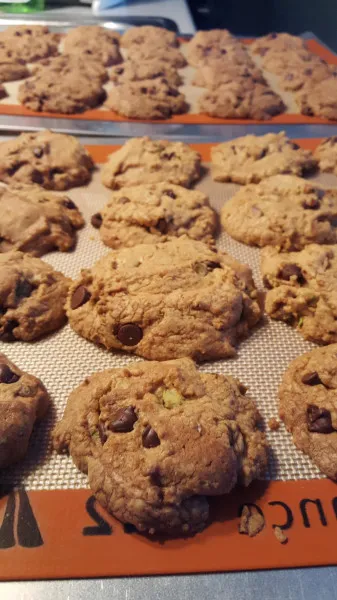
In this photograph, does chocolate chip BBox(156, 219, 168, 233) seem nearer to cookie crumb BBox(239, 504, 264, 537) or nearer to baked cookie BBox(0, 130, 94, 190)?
baked cookie BBox(0, 130, 94, 190)

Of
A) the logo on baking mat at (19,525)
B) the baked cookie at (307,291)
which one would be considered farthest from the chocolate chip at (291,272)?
the logo on baking mat at (19,525)

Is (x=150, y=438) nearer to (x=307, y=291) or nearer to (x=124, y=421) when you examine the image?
(x=124, y=421)

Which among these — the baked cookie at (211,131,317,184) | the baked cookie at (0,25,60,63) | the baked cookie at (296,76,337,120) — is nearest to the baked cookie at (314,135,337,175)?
the baked cookie at (211,131,317,184)

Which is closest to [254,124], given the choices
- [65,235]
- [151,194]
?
[151,194]

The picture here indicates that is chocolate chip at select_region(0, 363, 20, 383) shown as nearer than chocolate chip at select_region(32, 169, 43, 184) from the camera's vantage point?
Yes

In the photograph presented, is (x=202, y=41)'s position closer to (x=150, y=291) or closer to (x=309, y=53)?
(x=309, y=53)

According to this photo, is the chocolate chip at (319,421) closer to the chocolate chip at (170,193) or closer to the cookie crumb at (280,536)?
the cookie crumb at (280,536)

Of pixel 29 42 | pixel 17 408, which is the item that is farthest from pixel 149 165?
pixel 29 42
